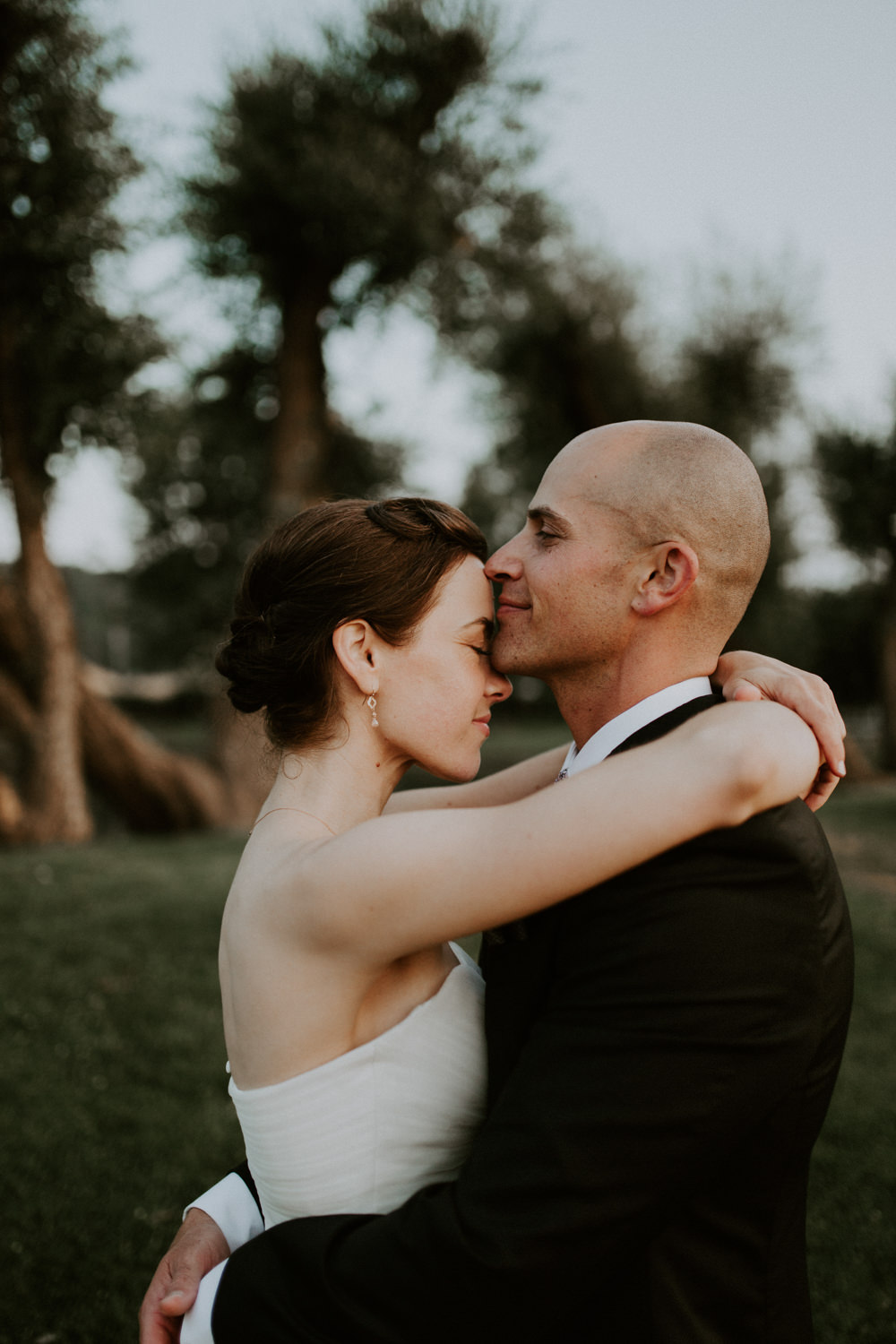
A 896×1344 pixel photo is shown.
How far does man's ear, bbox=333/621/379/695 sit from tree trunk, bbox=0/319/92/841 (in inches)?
417

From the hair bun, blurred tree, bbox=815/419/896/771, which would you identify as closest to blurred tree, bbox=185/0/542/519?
blurred tree, bbox=815/419/896/771

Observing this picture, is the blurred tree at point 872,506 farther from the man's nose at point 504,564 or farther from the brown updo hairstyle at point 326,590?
the brown updo hairstyle at point 326,590

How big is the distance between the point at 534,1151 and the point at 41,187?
11903mm

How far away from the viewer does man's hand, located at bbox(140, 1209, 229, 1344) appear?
2049 mm

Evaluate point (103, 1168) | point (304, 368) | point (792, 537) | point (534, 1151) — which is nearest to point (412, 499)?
point (534, 1151)

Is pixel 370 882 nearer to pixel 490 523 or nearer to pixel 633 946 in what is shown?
pixel 633 946

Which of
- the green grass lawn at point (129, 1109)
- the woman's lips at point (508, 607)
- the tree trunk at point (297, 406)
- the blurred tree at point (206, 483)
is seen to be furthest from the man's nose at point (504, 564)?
the tree trunk at point (297, 406)

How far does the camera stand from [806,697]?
79.0 inches

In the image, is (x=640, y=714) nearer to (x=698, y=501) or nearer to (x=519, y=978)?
(x=698, y=501)

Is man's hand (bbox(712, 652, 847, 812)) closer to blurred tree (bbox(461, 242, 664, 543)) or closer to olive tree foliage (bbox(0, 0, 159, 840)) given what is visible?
olive tree foliage (bbox(0, 0, 159, 840))

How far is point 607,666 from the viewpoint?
2.37 metres

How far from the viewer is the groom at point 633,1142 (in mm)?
1646

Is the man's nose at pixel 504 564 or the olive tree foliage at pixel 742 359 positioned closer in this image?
the man's nose at pixel 504 564

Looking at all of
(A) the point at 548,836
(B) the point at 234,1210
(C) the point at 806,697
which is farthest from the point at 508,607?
(B) the point at 234,1210
